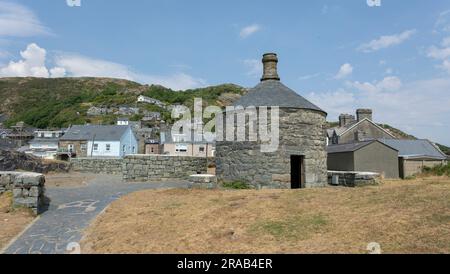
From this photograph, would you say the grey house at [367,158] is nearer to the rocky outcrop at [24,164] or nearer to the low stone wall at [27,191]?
the rocky outcrop at [24,164]

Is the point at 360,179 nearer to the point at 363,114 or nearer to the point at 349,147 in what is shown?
the point at 349,147

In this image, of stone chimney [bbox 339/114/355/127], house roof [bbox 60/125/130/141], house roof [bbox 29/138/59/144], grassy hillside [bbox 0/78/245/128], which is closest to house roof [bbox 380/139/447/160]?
stone chimney [bbox 339/114/355/127]

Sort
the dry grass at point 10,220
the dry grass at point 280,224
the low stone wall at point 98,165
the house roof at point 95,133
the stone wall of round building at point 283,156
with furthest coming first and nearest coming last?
the house roof at point 95,133 → the low stone wall at point 98,165 → the stone wall of round building at point 283,156 → the dry grass at point 10,220 → the dry grass at point 280,224

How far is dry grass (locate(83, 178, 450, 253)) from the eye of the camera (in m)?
6.18

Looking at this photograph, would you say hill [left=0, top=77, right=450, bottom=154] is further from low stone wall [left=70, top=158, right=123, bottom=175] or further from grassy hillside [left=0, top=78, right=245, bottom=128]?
low stone wall [left=70, top=158, right=123, bottom=175]

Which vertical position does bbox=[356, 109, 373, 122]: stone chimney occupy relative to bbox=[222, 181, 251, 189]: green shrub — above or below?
above

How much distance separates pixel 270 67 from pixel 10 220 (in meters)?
13.1

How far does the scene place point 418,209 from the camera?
8086mm

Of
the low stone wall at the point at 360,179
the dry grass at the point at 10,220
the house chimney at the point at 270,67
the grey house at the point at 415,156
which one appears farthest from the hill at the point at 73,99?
the dry grass at the point at 10,220

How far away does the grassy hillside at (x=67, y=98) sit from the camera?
105312 millimetres

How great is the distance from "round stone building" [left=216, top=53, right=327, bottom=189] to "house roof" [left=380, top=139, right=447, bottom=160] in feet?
59.9

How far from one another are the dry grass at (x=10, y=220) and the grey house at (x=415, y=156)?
2640 centimetres
